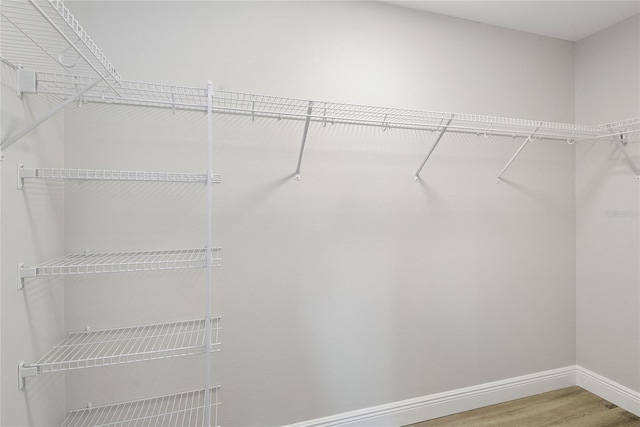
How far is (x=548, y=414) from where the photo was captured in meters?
1.97

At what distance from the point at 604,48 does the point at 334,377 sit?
279 cm

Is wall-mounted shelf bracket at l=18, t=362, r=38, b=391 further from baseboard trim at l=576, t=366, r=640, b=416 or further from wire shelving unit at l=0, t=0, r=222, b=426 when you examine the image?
baseboard trim at l=576, t=366, r=640, b=416

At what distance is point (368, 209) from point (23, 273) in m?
1.53

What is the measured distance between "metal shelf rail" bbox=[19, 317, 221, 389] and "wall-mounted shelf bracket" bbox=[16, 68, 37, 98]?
1.01m

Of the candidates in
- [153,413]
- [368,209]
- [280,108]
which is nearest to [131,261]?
[153,413]

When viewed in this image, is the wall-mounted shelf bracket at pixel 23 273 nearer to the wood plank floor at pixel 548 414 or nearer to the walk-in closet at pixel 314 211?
the walk-in closet at pixel 314 211

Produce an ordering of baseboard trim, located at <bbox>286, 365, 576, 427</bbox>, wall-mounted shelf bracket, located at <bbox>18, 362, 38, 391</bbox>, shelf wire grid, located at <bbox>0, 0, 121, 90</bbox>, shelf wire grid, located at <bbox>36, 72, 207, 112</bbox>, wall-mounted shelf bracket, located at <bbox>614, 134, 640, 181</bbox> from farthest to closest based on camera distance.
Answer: wall-mounted shelf bracket, located at <bbox>614, 134, 640, 181</bbox>
baseboard trim, located at <bbox>286, 365, 576, 427</bbox>
shelf wire grid, located at <bbox>36, 72, 207, 112</bbox>
wall-mounted shelf bracket, located at <bbox>18, 362, 38, 391</bbox>
shelf wire grid, located at <bbox>0, 0, 121, 90</bbox>

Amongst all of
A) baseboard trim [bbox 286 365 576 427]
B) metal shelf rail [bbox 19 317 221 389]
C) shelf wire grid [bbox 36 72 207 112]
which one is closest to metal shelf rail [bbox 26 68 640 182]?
shelf wire grid [bbox 36 72 207 112]

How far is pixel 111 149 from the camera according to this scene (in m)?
1.44

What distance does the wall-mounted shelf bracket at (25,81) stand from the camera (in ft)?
3.59

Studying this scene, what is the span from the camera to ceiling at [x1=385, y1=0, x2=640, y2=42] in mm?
1865

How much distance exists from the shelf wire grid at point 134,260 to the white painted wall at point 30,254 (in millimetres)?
86

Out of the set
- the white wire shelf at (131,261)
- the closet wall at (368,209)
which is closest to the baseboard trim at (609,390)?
the closet wall at (368,209)

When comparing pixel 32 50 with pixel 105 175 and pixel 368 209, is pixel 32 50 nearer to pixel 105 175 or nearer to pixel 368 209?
pixel 105 175
